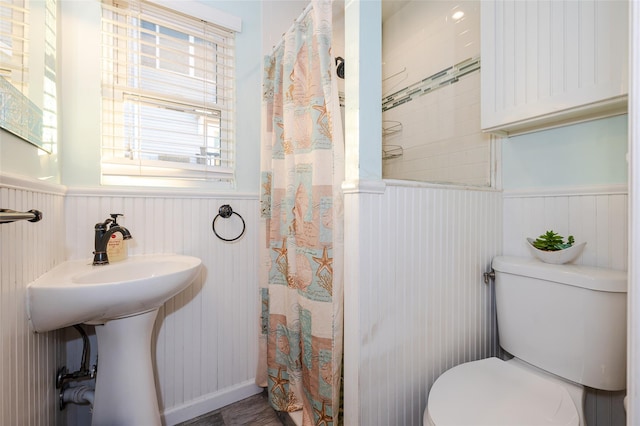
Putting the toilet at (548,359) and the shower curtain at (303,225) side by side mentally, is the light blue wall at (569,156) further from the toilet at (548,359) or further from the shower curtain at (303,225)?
the shower curtain at (303,225)

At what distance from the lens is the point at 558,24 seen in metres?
0.98

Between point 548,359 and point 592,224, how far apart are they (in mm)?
536

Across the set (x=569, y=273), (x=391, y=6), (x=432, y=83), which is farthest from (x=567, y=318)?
(x=391, y=6)

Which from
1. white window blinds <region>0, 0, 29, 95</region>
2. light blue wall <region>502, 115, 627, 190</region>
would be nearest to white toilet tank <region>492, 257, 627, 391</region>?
light blue wall <region>502, 115, 627, 190</region>

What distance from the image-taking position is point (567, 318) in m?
0.96

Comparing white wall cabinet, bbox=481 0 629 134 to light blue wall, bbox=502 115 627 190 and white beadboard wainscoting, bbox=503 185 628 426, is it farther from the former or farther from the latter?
white beadboard wainscoting, bbox=503 185 628 426

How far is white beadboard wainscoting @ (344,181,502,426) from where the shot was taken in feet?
3.00

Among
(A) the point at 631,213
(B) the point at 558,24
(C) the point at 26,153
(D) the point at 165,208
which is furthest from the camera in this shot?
(D) the point at 165,208

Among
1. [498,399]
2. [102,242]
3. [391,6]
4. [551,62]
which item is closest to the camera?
[498,399]

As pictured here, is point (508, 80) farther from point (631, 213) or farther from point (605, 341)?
point (605, 341)

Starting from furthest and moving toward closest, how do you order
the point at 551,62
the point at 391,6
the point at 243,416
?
the point at 391,6, the point at 243,416, the point at 551,62

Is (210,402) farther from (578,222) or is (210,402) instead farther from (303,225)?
(578,222)

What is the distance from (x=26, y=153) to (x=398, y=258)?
4.05 feet

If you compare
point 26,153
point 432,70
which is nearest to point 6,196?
point 26,153
